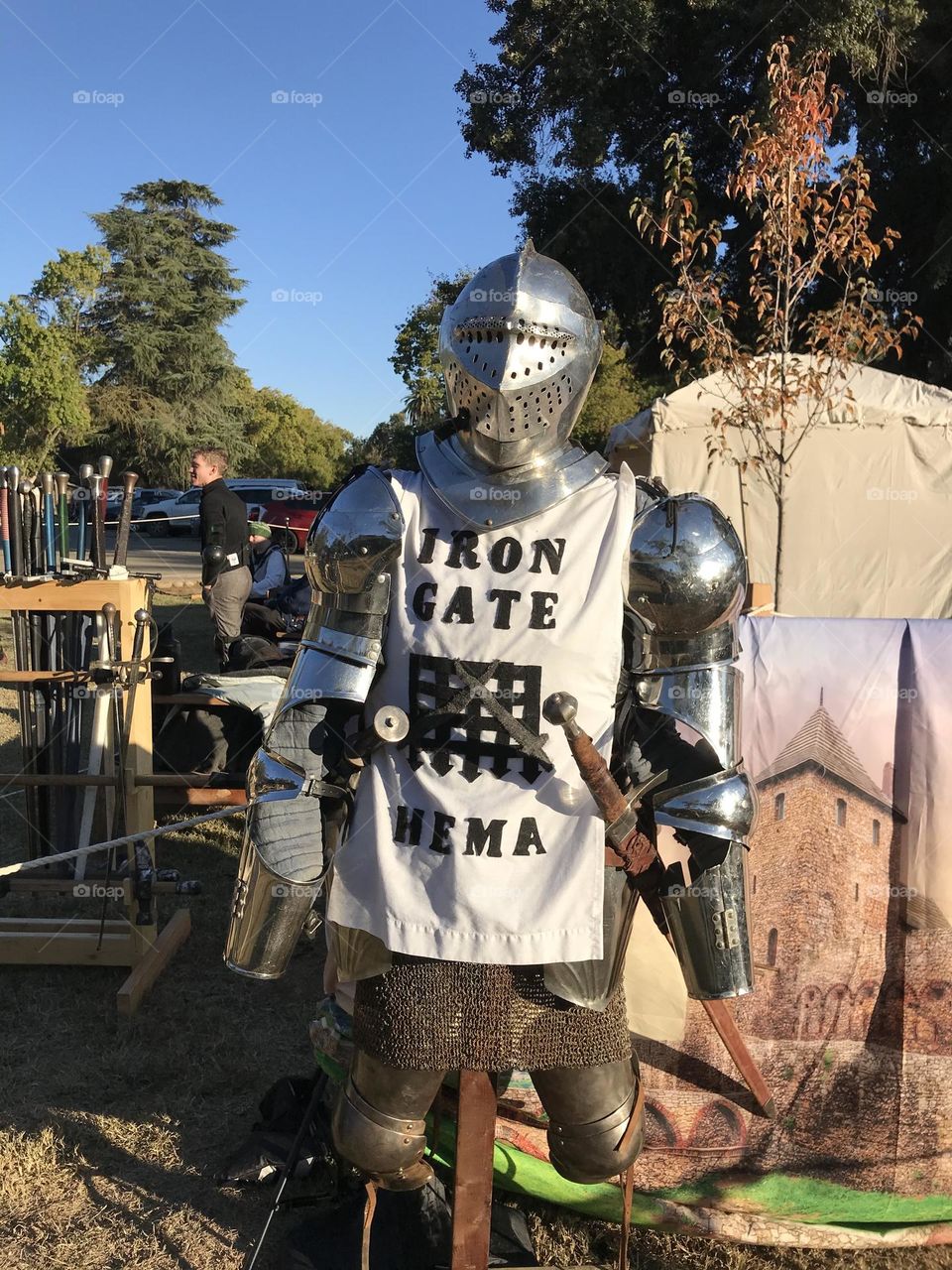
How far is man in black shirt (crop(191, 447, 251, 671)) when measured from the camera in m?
6.29

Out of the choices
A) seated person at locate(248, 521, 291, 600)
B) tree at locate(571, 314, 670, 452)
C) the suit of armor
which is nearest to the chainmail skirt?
the suit of armor

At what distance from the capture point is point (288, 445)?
47500mm

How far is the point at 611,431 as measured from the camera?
385 inches

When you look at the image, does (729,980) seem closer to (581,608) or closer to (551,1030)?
(551,1030)

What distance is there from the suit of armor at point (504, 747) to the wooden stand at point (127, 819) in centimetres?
202

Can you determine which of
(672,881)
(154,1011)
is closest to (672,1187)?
(672,881)

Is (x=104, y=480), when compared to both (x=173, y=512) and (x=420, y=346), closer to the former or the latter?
(x=420, y=346)

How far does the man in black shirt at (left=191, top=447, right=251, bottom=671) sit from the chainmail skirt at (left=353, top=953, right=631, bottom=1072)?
15.0 feet

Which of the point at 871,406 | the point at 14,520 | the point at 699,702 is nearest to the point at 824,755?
the point at 699,702

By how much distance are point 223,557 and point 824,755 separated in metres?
4.63

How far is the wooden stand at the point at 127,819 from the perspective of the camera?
374 centimetres

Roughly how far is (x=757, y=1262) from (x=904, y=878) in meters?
0.96

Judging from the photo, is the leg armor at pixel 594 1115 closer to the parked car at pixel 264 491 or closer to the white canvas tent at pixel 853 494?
the white canvas tent at pixel 853 494

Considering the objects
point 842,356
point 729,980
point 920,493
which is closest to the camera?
point 729,980
